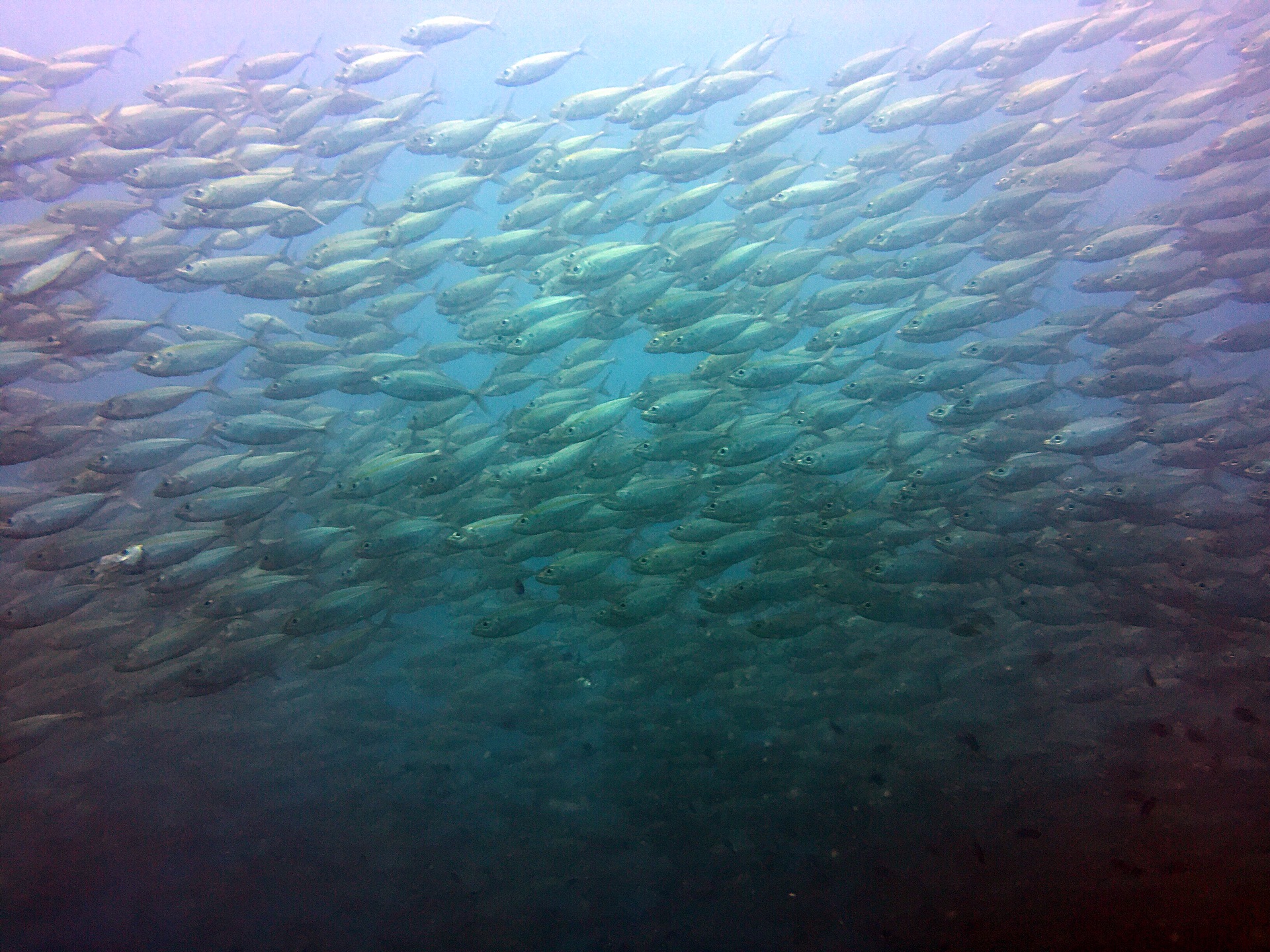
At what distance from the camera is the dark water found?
4816 millimetres

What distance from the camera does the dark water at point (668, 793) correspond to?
15.8 feet

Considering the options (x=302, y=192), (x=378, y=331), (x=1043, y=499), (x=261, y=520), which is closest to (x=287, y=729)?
(x=261, y=520)

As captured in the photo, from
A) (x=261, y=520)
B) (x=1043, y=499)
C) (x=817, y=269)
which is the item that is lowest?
(x=1043, y=499)

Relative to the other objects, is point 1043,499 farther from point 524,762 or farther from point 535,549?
point 524,762

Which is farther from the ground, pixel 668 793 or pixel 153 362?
pixel 153 362

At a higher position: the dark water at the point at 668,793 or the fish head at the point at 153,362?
the fish head at the point at 153,362

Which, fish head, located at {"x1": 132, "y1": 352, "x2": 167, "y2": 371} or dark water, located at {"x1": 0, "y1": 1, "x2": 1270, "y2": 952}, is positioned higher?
fish head, located at {"x1": 132, "y1": 352, "x2": 167, "y2": 371}

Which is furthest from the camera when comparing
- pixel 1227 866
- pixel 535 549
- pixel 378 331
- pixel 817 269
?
pixel 378 331

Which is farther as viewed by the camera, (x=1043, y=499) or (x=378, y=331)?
(x=378, y=331)

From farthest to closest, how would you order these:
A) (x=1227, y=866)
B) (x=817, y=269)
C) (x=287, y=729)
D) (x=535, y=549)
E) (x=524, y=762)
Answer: (x=287, y=729) < (x=524, y=762) < (x=817, y=269) < (x=535, y=549) < (x=1227, y=866)

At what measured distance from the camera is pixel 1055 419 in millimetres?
5293

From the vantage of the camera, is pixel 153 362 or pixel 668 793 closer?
pixel 153 362

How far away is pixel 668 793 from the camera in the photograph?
595 cm

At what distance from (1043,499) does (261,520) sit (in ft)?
24.7
